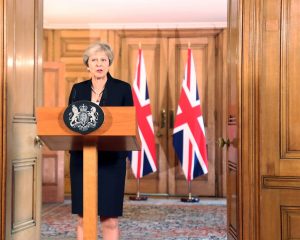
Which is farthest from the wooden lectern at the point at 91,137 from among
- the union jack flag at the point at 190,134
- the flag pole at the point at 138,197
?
the flag pole at the point at 138,197

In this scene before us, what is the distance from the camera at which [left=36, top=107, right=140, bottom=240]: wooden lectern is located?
2.13 meters

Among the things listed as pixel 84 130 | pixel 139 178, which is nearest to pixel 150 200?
pixel 139 178

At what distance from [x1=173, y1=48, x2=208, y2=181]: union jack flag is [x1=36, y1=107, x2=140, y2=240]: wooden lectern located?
5.02 meters

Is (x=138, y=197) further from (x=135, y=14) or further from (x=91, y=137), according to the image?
(x=91, y=137)

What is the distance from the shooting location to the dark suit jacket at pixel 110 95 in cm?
288

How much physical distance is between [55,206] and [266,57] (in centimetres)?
455

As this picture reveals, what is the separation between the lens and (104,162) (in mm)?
2848

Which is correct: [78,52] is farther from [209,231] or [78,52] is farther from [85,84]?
[85,84]

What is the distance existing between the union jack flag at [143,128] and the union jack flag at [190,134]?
38 cm

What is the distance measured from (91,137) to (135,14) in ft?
18.2

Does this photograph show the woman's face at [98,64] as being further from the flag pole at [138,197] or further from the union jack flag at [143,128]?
the flag pole at [138,197]

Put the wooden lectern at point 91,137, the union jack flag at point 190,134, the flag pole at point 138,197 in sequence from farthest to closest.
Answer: the flag pole at point 138,197
the union jack flag at point 190,134
the wooden lectern at point 91,137

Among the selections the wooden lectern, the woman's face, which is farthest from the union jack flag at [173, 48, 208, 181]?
the wooden lectern

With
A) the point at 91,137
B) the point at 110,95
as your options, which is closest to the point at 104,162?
the point at 110,95
